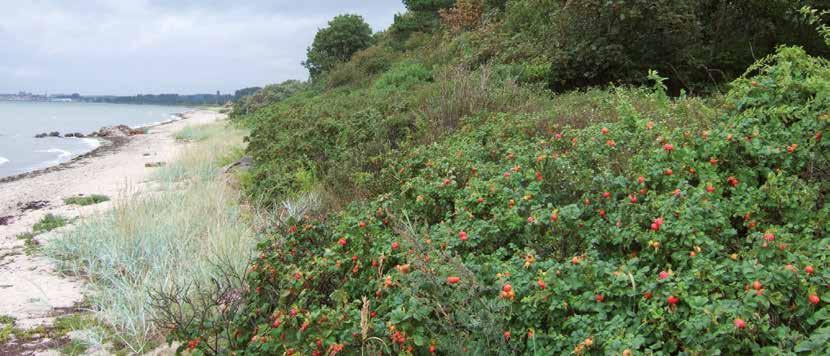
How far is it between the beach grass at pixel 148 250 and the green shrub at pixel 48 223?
120 centimetres

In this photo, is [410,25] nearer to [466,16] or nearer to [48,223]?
[466,16]

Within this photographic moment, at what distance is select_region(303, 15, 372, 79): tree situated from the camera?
42531 millimetres

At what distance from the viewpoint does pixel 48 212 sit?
29.9 ft

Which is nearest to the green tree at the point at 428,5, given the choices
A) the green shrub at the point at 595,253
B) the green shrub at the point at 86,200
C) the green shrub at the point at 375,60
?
the green shrub at the point at 375,60

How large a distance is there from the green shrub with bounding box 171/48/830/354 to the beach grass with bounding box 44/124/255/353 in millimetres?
1091

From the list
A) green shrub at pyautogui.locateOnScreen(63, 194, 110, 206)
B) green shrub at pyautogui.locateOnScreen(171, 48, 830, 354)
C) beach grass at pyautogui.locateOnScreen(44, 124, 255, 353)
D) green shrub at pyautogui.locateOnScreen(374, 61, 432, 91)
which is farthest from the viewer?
green shrub at pyautogui.locateOnScreen(374, 61, 432, 91)

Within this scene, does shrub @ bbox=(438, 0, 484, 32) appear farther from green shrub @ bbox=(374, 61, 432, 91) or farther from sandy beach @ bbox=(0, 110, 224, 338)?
sandy beach @ bbox=(0, 110, 224, 338)

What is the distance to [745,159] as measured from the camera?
11.5 ft

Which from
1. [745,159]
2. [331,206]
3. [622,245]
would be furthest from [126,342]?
[745,159]

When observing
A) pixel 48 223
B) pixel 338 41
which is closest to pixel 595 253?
pixel 48 223

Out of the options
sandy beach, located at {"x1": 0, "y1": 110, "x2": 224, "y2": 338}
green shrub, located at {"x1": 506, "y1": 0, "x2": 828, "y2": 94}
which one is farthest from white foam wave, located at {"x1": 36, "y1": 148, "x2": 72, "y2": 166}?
green shrub, located at {"x1": 506, "y1": 0, "x2": 828, "y2": 94}

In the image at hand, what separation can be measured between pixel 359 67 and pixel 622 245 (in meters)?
23.3

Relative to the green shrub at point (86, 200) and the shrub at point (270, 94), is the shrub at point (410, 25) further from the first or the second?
the green shrub at point (86, 200)

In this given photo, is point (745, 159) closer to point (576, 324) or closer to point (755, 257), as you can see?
point (755, 257)
